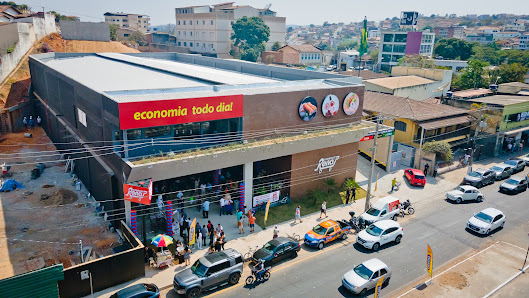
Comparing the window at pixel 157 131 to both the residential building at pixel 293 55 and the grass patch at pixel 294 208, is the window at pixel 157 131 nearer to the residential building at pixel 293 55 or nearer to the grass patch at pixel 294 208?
the grass patch at pixel 294 208

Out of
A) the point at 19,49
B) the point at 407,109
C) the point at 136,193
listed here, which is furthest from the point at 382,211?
the point at 19,49

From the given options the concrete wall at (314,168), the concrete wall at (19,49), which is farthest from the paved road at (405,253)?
the concrete wall at (19,49)

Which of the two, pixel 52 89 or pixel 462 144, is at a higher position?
pixel 52 89

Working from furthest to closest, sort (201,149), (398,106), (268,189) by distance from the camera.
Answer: (398,106) < (268,189) < (201,149)

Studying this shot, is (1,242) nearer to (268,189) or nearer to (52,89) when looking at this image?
(268,189)

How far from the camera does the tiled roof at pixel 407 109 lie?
43.9m

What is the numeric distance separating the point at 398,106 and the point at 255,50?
80661mm

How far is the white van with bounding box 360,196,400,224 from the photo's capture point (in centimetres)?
2900

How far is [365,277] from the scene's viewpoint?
2077 centimetres

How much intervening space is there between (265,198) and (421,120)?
22.0 metres

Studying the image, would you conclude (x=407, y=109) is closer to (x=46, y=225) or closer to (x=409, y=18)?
(x=46, y=225)

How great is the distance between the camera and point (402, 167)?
139ft

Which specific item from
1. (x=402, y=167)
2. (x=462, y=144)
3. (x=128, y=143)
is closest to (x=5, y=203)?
(x=128, y=143)

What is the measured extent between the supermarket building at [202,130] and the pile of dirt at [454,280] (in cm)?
1342
